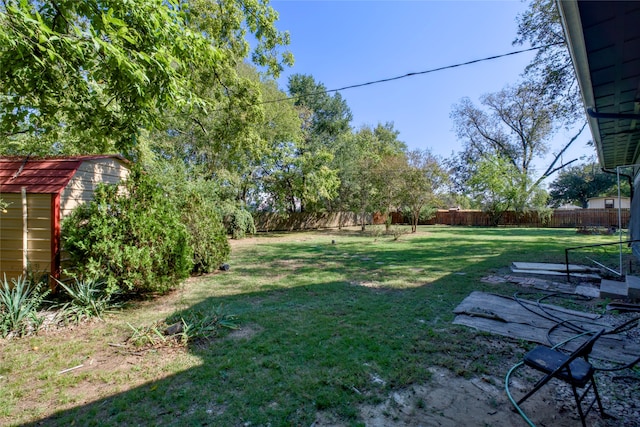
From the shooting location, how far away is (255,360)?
275 centimetres

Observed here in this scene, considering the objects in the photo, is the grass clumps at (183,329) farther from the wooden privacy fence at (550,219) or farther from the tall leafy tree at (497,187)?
Result: the tall leafy tree at (497,187)

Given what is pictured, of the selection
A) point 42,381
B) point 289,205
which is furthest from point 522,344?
point 289,205

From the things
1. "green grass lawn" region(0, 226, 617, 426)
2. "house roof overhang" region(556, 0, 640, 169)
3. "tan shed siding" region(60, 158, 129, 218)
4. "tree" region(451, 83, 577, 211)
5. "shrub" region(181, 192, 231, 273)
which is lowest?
"green grass lawn" region(0, 226, 617, 426)

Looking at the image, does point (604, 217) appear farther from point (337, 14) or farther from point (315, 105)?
point (337, 14)

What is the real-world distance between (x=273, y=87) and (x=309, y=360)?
1666 cm

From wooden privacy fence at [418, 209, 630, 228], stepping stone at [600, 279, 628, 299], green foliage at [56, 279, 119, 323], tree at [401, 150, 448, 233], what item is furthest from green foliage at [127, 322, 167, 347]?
wooden privacy fence at [418, 209, 630, 228]

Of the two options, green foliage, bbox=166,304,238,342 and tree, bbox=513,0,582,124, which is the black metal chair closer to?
green foliage, bbox=166,304,238,342

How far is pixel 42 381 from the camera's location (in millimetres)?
2461

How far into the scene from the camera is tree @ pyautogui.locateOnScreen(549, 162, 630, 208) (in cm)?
3347

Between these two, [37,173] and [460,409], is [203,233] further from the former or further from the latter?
[460,409]

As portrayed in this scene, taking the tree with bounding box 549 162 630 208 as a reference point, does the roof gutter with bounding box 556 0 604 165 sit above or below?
below

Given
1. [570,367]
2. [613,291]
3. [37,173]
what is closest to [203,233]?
[37,173]

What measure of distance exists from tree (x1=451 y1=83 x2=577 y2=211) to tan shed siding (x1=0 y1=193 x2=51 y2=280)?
92.0ft

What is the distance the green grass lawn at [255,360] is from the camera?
6.80ft
